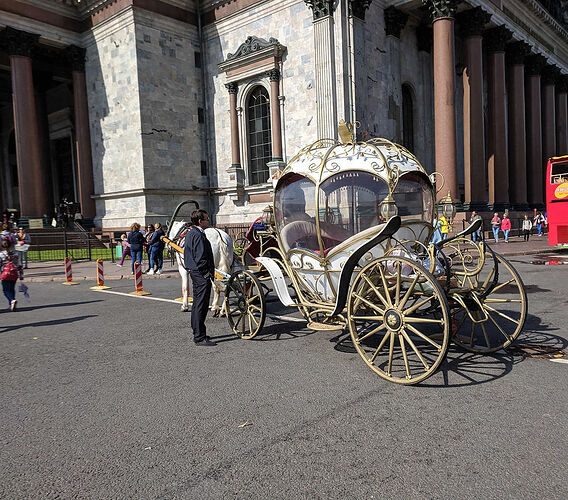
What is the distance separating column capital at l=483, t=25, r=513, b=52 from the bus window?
44.0 ft

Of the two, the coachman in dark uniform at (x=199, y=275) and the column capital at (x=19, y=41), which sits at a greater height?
the column capital at (x=19, y=41)

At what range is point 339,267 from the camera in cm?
575

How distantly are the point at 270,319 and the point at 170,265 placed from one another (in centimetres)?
1128

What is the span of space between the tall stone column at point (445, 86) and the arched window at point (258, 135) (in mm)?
8435

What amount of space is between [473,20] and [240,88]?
12.7 meters

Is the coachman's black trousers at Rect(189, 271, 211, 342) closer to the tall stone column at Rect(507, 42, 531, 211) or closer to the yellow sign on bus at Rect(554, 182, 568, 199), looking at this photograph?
the yellow sign on bus at Rect(554, 182, 568, 199)

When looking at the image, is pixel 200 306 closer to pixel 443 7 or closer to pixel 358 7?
pixel 358 7

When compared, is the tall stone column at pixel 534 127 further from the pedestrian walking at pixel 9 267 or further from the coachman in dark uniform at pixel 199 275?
the pedestrian walking at pixel 9 267

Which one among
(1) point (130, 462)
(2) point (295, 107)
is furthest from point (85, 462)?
(2) point (295, 107)

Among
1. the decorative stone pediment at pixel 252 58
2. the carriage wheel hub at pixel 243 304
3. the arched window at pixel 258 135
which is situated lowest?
the carriage wheel hub at pixel 243 304

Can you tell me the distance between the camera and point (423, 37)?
26.3 metres

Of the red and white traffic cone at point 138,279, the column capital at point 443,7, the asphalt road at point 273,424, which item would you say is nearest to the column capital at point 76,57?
the column capital at point 443,7

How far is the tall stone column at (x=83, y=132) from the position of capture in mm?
26641

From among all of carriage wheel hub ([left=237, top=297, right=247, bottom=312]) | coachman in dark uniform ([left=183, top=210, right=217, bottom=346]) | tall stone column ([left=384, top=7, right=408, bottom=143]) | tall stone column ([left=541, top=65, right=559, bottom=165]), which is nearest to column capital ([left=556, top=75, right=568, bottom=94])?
tall stone column ([left=541, top=65, right=559, bottom=165])
